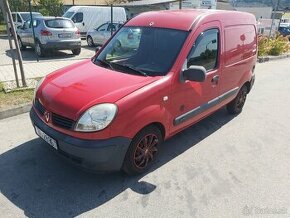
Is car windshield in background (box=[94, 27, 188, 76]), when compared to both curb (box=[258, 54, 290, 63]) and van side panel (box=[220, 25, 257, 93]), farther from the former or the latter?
curb (box=[258, 54, 290, 63])

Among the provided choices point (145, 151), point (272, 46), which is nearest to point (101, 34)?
point (272, 46)

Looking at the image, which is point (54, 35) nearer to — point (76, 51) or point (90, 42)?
point (76, 51)

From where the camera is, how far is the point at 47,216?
291cm

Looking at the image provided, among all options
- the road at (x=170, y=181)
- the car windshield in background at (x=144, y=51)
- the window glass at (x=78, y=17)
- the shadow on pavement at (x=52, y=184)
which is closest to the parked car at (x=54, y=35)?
the road at (x=170, y=181)

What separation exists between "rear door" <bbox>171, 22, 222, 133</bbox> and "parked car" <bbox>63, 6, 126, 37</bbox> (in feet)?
56.1

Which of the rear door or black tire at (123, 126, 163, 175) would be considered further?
the rear door

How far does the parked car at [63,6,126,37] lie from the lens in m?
20.0

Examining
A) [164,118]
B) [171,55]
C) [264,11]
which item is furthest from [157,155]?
[264,11]

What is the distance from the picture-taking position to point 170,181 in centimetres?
358

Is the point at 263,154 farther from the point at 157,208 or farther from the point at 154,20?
the point at 154,20

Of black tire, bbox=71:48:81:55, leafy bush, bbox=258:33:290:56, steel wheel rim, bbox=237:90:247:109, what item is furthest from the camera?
leafy bush, bbox=258:33:290:56

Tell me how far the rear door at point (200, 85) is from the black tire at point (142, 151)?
1.18 feet

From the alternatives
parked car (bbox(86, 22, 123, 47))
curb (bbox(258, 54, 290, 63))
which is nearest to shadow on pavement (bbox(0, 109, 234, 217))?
curb (bbox(258, 54, 290, 63))

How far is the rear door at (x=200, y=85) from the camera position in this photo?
12.5 feet
